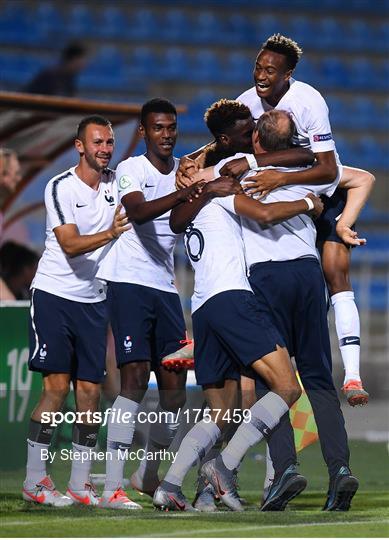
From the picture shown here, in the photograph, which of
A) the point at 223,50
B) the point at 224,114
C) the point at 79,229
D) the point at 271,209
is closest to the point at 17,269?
the point at 79,229

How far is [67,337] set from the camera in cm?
659

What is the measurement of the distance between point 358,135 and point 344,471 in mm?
17523

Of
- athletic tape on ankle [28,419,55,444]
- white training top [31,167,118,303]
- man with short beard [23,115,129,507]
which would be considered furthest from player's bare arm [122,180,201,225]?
athletic tape on ankle [28,419,55,444]

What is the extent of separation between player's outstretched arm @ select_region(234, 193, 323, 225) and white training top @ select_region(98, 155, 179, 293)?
1.95ft

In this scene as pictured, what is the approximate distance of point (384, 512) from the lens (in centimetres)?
622

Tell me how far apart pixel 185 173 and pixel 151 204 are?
24 cm

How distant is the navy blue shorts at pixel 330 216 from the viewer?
6.62 meters

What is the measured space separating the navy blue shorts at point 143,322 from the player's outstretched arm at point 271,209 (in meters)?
0.72

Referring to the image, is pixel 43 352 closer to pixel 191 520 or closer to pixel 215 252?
pixel 215 252

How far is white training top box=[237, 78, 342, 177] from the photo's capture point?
6266 millimetres

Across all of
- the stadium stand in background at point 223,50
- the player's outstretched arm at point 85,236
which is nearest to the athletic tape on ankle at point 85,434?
the player's outstretched arm at point 85,236

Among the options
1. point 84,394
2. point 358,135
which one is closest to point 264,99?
point 84,394

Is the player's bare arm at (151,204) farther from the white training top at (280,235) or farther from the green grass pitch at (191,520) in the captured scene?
the green grass pitch at (191,520)

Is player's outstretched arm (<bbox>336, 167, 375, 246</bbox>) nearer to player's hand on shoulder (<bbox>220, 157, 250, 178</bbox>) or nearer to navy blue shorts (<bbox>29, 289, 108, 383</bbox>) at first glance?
player's hand on shoulder (<bbox>220, 157, 250, 178</bbox>)
